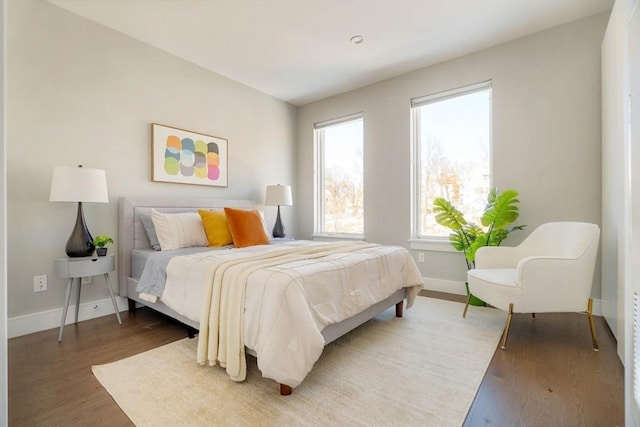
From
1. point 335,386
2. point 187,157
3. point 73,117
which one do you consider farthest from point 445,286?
point 73,117

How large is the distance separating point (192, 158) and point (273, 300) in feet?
8.50

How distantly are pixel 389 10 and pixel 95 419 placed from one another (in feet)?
11.4

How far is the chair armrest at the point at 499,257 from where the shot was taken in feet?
8.77

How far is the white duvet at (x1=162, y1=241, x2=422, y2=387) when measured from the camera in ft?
4.91

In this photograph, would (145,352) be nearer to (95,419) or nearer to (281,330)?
(95,419)

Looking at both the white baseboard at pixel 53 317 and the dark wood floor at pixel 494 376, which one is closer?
the dark wood floor at pixel 494 376

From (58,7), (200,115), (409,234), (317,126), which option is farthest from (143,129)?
(409,234)

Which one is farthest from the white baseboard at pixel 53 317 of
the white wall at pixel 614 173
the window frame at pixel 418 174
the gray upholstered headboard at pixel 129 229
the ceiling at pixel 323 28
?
the white wall at pixel 614 173

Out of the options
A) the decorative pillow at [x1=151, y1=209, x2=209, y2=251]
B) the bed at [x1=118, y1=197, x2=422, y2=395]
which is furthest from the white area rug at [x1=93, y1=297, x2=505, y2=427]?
the decorative pillow at [x1=151, y1=209, x2=209, y2=251]

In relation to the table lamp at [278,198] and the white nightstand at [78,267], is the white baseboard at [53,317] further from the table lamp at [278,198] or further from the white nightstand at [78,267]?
the table lamp at [278,198]

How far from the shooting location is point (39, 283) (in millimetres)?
2445

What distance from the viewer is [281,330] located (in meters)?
1.48

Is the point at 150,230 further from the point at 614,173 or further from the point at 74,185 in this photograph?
the point at 614,173

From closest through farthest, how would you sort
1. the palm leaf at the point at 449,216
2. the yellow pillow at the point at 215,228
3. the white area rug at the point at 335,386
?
the white area rug at the point at 335,386 < the yellow pillow at the point at 215,228 < the palm leaf at the point at 449,216
